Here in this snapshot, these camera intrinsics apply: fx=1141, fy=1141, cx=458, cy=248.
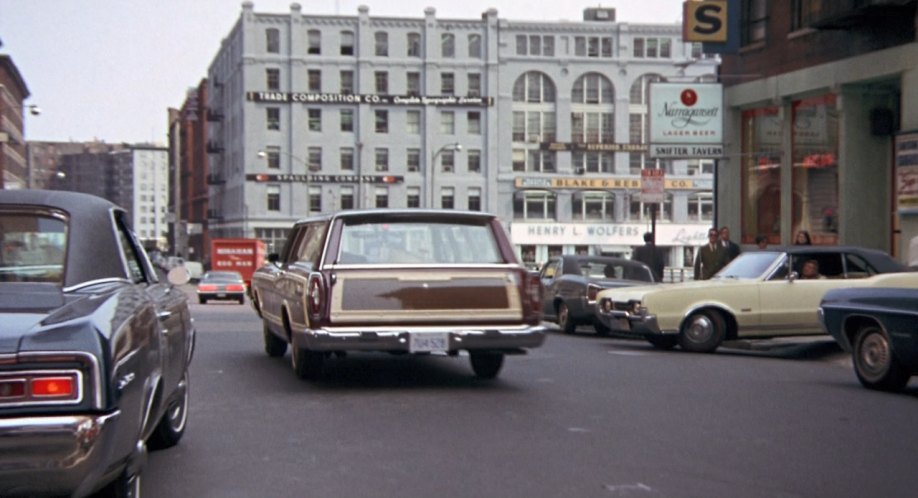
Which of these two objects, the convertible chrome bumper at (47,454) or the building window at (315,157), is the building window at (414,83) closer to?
the building window at (315,157)

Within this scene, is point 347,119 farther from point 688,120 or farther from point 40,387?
point 40,387

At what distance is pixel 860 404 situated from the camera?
9.88 metres

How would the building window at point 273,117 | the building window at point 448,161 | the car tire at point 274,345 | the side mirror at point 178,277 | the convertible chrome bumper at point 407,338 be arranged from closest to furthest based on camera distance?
the side mirror at point 178,277 < the convertible chrome bumper at point 407,338 < the car tire at point 274,345 < the building window at point 273,117 < the building window at point 448,161

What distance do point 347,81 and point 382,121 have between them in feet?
12.3

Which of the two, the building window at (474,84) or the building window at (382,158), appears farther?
the building window at (474,84)

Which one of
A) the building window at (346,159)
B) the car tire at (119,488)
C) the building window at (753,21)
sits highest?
the building window at (346,159)

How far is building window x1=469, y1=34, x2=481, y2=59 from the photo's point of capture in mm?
80875

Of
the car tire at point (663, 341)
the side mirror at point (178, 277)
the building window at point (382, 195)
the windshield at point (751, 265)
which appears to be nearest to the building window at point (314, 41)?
the building window at point (382, 195)

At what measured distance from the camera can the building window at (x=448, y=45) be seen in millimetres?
81000

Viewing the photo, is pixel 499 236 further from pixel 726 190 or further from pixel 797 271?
pixel 726 190

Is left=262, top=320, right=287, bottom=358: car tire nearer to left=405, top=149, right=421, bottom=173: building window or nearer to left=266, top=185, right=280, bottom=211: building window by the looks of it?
left=405, top=149, right=421, bottom=173: building window

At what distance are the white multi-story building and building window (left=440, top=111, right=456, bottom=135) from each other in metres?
0.10

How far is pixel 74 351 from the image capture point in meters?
4.20

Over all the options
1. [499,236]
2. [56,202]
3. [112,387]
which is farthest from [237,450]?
[499,236]
